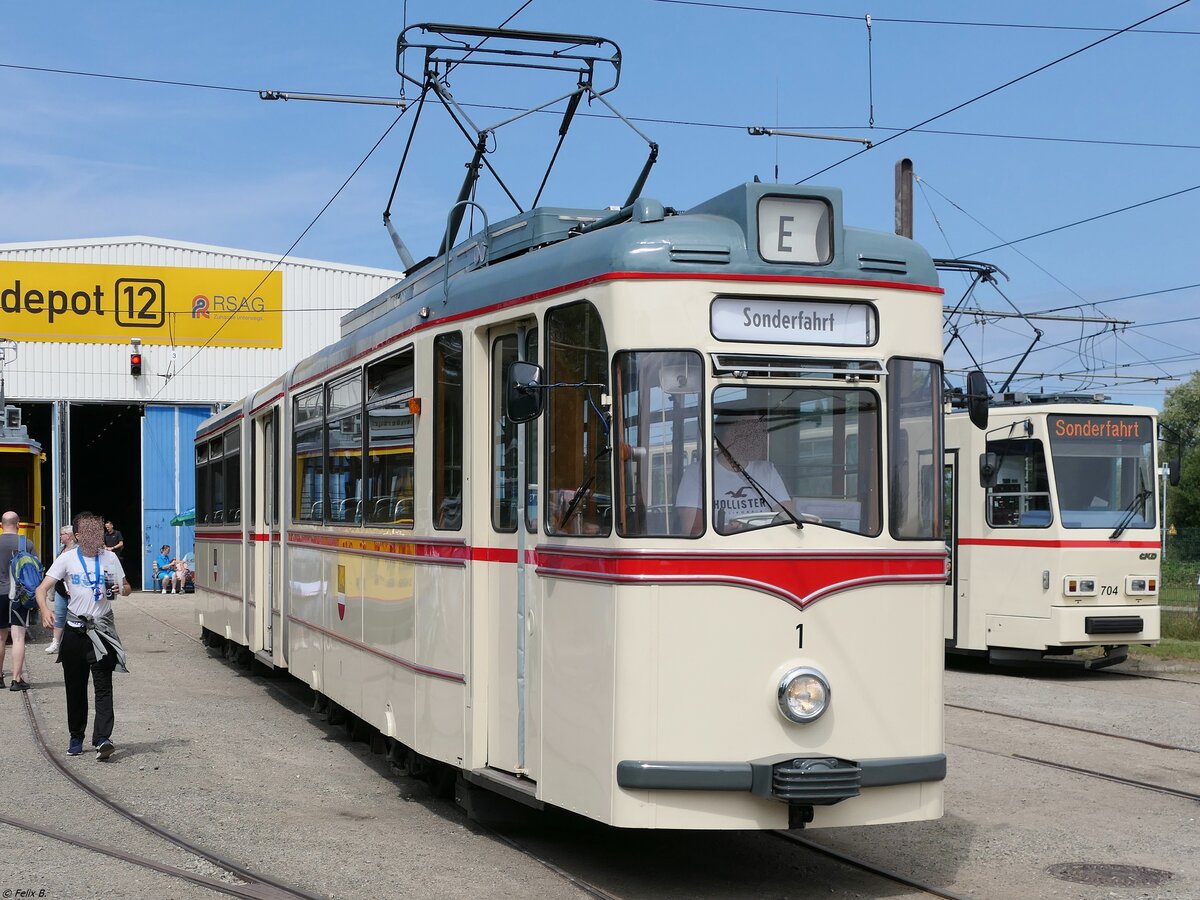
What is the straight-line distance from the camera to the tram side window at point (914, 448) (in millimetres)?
6668

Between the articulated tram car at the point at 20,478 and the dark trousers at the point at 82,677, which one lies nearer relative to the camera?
the dark trousers at the point at 82,677

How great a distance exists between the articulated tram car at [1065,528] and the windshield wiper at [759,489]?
34.9ft

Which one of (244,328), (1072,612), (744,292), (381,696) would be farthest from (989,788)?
(244,328)

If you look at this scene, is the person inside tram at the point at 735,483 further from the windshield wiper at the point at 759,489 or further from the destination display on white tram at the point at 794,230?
the destination display on white tram at the point at 794,230

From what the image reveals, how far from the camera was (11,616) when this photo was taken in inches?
586

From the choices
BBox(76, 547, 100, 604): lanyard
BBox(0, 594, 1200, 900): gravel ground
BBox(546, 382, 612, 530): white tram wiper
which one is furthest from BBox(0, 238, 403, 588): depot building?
BBox(546, 382, 612, 530): white tram wiper

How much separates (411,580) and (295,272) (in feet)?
98.0

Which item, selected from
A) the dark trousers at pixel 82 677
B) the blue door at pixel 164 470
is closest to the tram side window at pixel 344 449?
the dark trousers at pixel 82 677

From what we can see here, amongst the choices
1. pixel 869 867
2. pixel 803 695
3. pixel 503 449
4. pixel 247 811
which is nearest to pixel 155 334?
pixel 247 811

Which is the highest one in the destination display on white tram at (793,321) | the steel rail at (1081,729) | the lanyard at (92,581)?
the destination display on white tram at (793,321)

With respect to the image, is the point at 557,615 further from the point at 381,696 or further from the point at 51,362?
the point at 51,362

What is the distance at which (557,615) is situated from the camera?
6898 mm

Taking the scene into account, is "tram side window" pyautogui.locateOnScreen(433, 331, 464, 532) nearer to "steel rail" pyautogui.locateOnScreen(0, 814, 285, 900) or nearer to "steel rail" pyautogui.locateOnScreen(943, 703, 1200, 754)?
"steel rail" pyautogui.locateOnScreen(0, 814, 285, 900)

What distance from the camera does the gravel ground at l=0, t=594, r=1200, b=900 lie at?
6.98 meters
